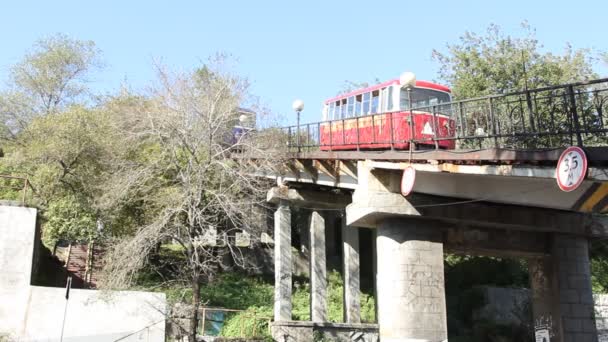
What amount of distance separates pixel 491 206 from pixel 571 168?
25.8ft

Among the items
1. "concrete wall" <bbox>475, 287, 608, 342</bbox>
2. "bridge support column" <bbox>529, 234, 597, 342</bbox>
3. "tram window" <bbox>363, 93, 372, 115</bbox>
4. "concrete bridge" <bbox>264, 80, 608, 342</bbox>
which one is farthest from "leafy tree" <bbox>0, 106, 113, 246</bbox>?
"concrete wall" <bbox>475, 287, 608, 342</bbox>

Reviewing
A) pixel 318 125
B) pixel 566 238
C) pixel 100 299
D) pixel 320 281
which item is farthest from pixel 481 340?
pixel 100 299

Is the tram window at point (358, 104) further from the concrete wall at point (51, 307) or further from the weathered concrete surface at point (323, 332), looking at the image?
the concrete wall at point (51, 307)

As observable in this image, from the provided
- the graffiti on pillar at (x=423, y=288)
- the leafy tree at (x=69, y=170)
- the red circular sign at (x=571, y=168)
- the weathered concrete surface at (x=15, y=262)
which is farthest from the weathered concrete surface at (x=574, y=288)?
the leafy tree at (x=69, y=170)

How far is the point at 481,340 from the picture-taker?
29.2 m

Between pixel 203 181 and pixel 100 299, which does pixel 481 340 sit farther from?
pixel 100 299

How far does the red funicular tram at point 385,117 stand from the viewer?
1936cm

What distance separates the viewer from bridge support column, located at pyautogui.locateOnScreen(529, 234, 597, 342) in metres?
18.5

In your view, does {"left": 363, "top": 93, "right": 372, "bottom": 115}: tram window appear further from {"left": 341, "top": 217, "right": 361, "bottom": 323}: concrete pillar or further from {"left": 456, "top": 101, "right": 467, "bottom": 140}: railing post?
{"left": 456, "top": 101, "right": 467, "bottom": 140}: railing post

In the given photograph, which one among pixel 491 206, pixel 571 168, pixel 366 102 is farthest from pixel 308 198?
pixel 571 168

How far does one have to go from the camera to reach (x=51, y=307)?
1812 cm

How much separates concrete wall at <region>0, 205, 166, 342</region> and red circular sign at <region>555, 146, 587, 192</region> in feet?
45.1

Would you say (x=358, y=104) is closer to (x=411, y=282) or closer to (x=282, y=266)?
(x=282, y=266)

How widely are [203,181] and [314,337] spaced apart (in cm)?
917
